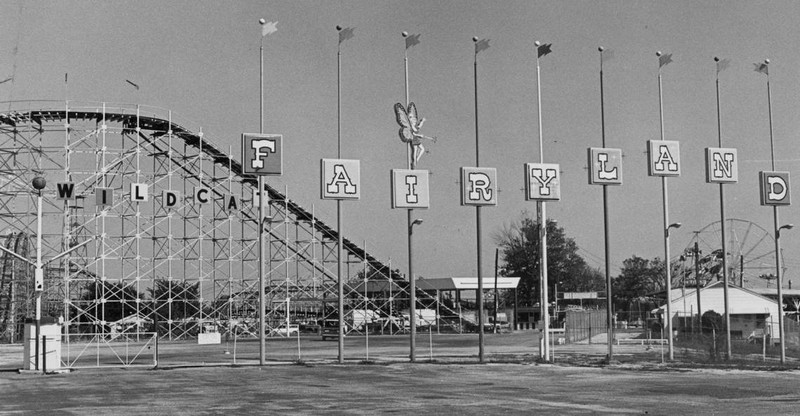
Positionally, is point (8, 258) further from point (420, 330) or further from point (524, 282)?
point (524, 282)

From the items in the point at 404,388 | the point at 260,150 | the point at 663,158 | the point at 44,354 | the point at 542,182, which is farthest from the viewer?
the point at 663,158

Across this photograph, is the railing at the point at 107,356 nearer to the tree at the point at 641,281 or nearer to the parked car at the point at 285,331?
the parked car at the point at 285,331

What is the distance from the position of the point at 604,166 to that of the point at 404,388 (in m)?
15.5

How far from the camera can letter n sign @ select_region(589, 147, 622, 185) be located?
113ft

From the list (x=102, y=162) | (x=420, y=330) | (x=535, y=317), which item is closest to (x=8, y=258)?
(x=102, y=162)

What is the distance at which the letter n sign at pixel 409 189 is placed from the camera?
112 ft

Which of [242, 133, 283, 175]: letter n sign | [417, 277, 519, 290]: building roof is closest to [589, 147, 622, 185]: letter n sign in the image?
[242, 133, 283, 175]: letter n sign

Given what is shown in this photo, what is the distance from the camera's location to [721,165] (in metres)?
36.9

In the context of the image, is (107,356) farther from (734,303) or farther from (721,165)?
(734,303)

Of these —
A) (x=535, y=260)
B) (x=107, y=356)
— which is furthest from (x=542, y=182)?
(x=535, y=260)

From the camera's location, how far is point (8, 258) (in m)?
63.5

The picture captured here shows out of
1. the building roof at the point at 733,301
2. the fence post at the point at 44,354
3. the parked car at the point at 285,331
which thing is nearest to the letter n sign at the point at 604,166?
the fence post at the point at 44,354

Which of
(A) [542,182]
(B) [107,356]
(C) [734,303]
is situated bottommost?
(B) [107,356]

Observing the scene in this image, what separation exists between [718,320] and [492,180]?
2361 cm
